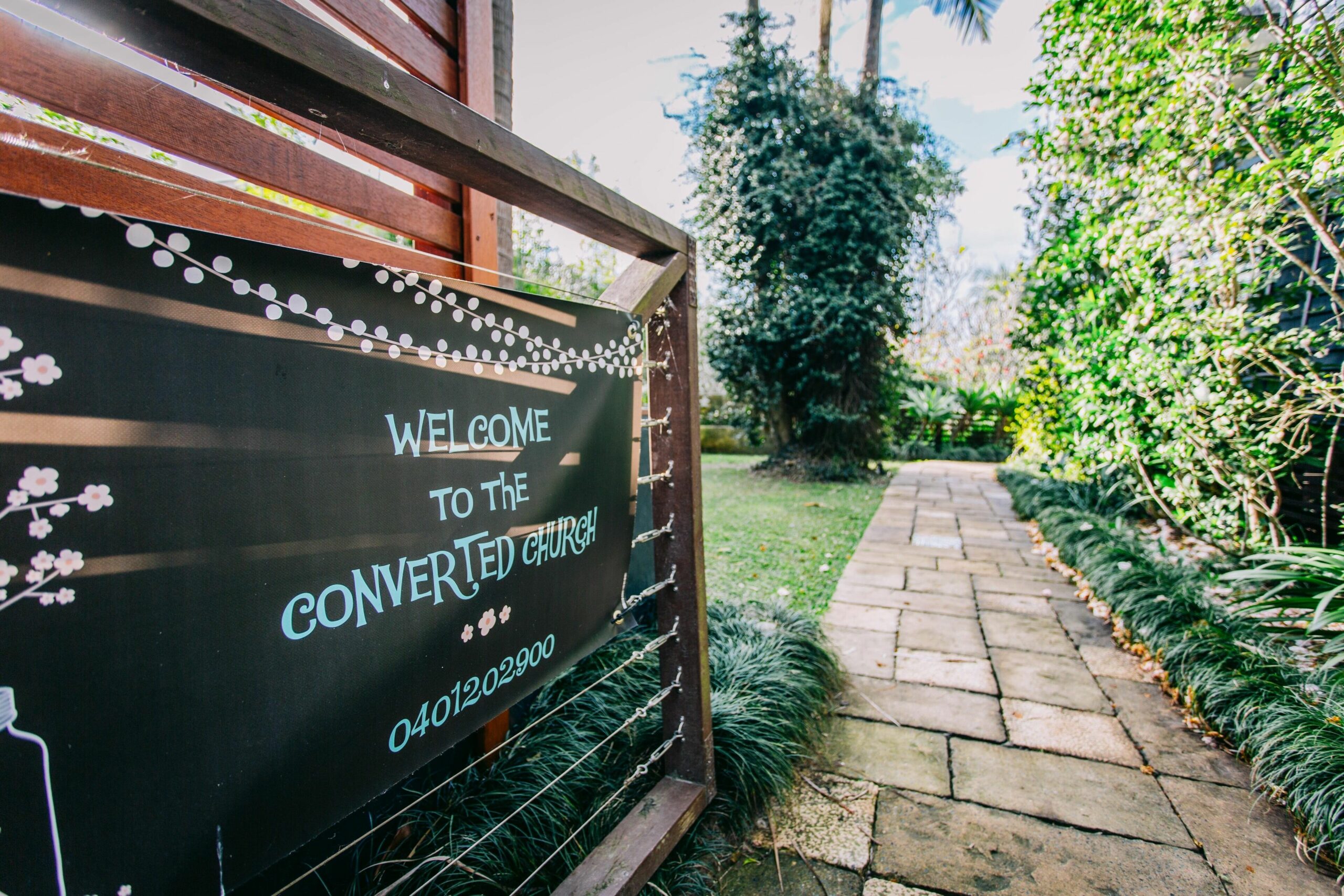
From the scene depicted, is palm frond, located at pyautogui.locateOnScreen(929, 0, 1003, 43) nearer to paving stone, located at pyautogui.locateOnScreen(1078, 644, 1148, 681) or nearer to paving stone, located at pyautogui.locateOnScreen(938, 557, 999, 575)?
paving stone, located at pyautogui.locateOnScreen(938, 557, 999, 575)

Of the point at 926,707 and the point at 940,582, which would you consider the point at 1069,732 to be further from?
the point at 940,582

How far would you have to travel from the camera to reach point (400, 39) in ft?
4.78

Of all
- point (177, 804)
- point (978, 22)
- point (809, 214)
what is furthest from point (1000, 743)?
point (978, 22)

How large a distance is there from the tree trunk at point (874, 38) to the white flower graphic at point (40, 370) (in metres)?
10.2

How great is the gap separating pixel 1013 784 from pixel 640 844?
1.17 meters

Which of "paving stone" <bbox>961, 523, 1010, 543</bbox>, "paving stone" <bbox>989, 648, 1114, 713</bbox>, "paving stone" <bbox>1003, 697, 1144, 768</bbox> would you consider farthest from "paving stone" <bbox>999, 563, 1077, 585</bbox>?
"paving stone" <bbox>1003, 697, 1144, 768</bbox>

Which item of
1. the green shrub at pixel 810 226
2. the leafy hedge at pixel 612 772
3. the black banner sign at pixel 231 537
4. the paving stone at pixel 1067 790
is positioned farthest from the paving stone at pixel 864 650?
the green shrub at pixel 810 226

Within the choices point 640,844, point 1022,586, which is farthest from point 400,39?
point 1022,586

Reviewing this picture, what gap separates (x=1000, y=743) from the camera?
80.7 inches

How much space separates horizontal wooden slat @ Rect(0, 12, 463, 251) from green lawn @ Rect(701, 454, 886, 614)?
2214mm

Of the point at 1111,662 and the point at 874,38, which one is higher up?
the point at 874,38

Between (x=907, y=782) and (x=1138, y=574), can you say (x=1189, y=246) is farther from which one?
(x=907, y=782)

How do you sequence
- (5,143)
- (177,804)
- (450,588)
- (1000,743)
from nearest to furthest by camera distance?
(177,804) → (5,143) → (450,588) → (1000,743)

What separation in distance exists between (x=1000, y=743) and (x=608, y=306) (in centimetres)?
189
